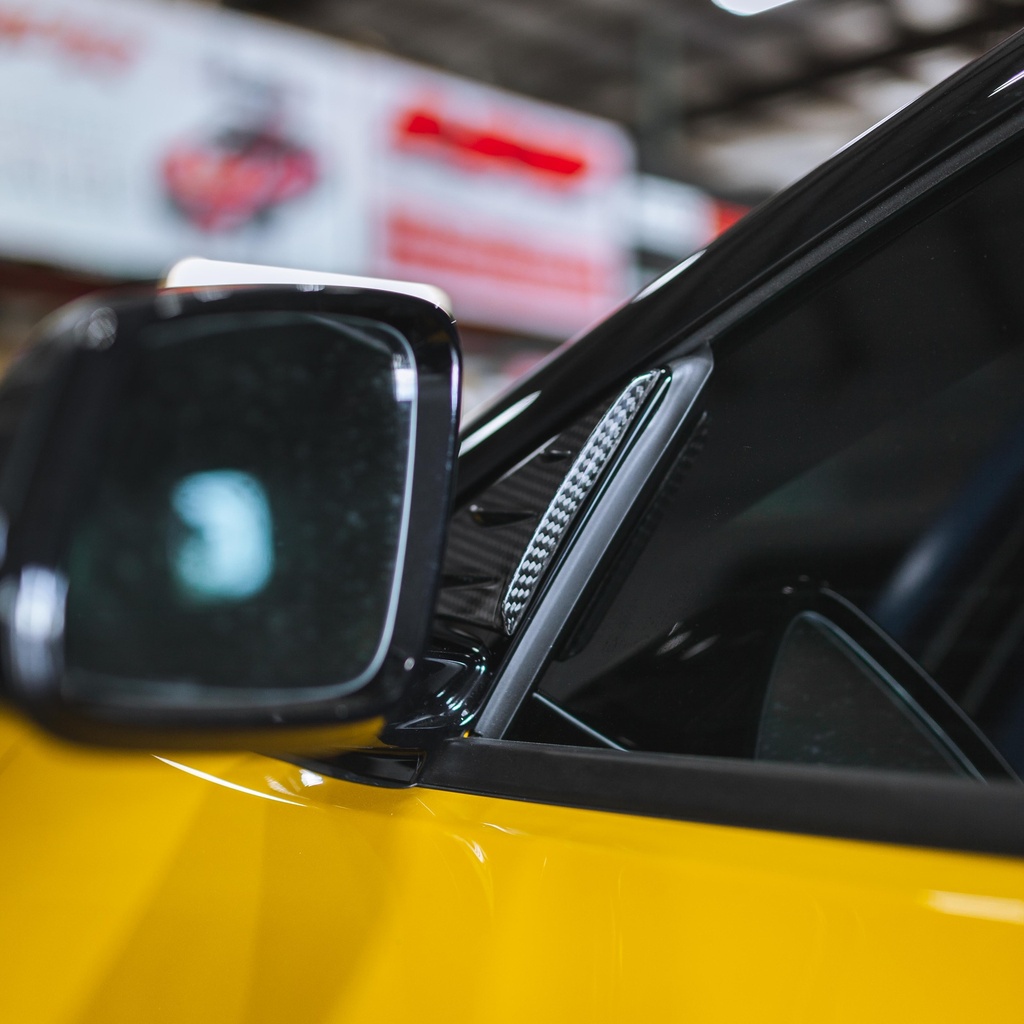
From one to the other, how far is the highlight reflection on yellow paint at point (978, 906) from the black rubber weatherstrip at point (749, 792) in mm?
22

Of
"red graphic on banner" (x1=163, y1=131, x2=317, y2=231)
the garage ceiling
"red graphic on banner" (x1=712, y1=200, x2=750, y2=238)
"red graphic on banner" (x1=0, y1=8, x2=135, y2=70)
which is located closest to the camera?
"red graphic on banner" (x1=0, y1=8, x2=135, y2=70)

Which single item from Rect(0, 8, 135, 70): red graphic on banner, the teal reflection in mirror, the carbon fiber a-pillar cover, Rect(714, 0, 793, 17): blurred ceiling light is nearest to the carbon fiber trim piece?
the carbon fiber a-pillar cover

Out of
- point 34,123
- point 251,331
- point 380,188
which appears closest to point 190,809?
point 251,331

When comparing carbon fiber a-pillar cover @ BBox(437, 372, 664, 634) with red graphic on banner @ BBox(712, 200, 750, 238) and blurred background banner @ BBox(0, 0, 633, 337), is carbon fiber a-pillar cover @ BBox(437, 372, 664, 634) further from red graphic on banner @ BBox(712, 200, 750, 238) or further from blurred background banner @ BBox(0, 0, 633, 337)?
red graphic on banner @ BBox(712, 200, 750, 238)

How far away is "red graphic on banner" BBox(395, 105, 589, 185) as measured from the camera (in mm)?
7258

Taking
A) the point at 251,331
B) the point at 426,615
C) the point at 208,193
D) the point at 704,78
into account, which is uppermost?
the point at 704,78

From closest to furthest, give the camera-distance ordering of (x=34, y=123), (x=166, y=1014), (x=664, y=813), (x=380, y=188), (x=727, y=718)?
(x=664, y=813), (x=166, y=1014), (x=727, y=718), (x=34, y=123), (x=380, y=188)

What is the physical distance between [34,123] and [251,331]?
19.0 ft

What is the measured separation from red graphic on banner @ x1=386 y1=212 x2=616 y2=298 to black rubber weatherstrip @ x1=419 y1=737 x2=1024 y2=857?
265 inches

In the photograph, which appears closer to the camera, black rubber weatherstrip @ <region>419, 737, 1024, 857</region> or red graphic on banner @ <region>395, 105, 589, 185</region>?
black rubber weatherstrip @ <region>419, 737, 1024, 857</region>

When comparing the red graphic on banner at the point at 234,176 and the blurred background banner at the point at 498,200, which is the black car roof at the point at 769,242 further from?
the blurred background banner at the point at 498,200

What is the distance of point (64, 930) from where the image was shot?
0.82 m

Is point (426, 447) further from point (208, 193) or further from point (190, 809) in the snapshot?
point (208, 193)

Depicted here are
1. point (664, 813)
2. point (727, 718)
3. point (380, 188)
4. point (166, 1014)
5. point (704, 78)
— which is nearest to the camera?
point (664, 813)
